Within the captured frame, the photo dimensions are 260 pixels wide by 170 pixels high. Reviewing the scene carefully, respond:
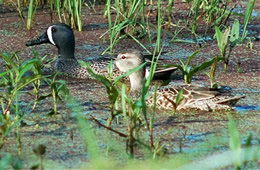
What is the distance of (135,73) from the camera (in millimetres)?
5836

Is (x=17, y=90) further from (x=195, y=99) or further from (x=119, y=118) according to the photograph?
(x=195, y=99)

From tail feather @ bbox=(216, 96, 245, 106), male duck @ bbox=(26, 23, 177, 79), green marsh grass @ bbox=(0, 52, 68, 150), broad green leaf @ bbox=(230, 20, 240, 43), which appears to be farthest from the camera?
male duck @ bbox=(26, 23, 177, 79)

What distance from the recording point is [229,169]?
3971mm

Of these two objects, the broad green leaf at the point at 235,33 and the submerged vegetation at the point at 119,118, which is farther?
the broad green leaf at the point at 235,33

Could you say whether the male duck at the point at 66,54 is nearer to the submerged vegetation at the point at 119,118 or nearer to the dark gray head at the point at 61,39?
the dark gray head at the point at 61,39

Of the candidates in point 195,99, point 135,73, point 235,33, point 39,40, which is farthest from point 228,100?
point 39,40

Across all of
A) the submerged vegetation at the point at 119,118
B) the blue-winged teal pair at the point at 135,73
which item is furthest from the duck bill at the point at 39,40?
the submerged vegetation at the point at 119,118

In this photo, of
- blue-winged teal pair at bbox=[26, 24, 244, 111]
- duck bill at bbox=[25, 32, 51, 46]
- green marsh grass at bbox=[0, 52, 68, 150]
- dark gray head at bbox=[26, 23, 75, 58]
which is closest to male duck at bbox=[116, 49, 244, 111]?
blue-winged teal pair at bbox=[26, 24, 244, 111]

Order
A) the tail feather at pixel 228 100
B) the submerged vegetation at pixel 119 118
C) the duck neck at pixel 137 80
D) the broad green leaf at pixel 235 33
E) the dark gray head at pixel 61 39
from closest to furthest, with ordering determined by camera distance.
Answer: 1. the submerged vegetation at pixel 119 118
2. the tail feather at pixel 228 100
3. the duck neck at pixel 137 80
4. the broad green leaf at pixel 235 33
5. the dark gray head at pixel 61 39

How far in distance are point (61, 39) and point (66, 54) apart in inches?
5.5

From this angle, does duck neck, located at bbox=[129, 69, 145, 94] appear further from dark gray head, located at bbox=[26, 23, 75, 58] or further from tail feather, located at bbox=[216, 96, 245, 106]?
dark gray head, located at bbox=[26, 23, 75, 58]

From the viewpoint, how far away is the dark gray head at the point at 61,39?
690cm

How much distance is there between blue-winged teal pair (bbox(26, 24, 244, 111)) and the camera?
206 inches

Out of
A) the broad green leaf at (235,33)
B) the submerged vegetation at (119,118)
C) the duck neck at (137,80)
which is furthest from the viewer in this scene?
the broad green leaf at (235,33)
